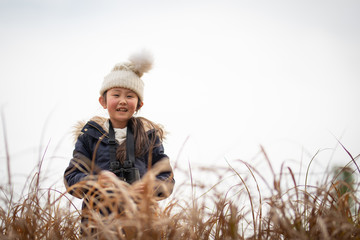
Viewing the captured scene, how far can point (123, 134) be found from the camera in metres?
2.49

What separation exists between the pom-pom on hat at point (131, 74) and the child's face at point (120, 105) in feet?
0.17

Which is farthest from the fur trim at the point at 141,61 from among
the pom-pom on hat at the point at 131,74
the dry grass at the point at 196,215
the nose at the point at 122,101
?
the dry grass at the point at 196,215

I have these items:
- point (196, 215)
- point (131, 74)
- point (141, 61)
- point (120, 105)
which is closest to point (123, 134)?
point (120, 105)

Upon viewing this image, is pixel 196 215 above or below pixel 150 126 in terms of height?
below

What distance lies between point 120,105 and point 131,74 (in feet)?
1.18

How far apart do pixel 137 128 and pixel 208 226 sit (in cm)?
129

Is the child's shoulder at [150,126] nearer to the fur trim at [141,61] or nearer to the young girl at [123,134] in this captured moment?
the young girl at [123,134]

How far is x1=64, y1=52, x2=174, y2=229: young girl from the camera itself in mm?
2230

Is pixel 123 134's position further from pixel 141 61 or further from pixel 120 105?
pixel 141 61

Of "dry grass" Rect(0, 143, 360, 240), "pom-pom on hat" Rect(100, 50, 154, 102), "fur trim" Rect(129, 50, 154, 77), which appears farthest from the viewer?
"fur trim" Rect(129, 50, 154, 77)

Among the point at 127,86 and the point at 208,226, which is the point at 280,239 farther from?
the point at 127,86

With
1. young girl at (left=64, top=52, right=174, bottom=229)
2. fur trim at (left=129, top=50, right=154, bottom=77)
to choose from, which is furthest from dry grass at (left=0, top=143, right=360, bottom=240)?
fur trim at (left=129, top=50, right=154, bottom=77)

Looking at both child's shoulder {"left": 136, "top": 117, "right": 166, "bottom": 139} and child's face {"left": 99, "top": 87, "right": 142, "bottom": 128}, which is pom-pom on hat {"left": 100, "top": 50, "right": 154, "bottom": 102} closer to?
child's face {"left": 99, "top": 87, "right": 142, "bottom": 128}

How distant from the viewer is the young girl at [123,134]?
7.32ft
